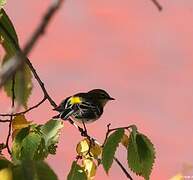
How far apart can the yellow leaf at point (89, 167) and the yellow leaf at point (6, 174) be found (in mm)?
1139

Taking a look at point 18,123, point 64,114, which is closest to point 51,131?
point 18,123

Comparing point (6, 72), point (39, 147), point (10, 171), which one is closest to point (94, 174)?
point (39, 147)

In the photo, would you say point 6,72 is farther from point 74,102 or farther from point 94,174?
point 74,102

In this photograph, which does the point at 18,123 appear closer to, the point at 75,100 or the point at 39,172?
the point at 39,172

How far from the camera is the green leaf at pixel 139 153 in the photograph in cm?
219

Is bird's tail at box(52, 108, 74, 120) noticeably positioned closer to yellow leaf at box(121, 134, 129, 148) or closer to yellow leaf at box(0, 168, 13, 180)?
yellow leaf at box(121, 134, 129, 148)

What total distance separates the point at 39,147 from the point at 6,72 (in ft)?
6.20

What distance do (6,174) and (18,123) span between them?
1068 mm

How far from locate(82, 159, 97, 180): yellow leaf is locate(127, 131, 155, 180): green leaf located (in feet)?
1.47

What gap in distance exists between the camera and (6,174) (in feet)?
5.03

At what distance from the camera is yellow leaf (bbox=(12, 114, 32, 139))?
8.40 ft

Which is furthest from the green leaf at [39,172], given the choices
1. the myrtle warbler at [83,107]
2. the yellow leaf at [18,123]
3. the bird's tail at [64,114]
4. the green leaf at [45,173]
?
the myrtle warbler at [83,107]

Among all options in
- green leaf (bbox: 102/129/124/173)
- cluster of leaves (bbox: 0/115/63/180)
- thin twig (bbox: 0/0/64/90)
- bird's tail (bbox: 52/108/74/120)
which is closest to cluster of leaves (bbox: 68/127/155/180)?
green leaf (bbox: 102/129/124/173)

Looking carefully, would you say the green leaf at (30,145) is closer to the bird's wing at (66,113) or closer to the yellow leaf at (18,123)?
the yellow leaf at (18,123)
